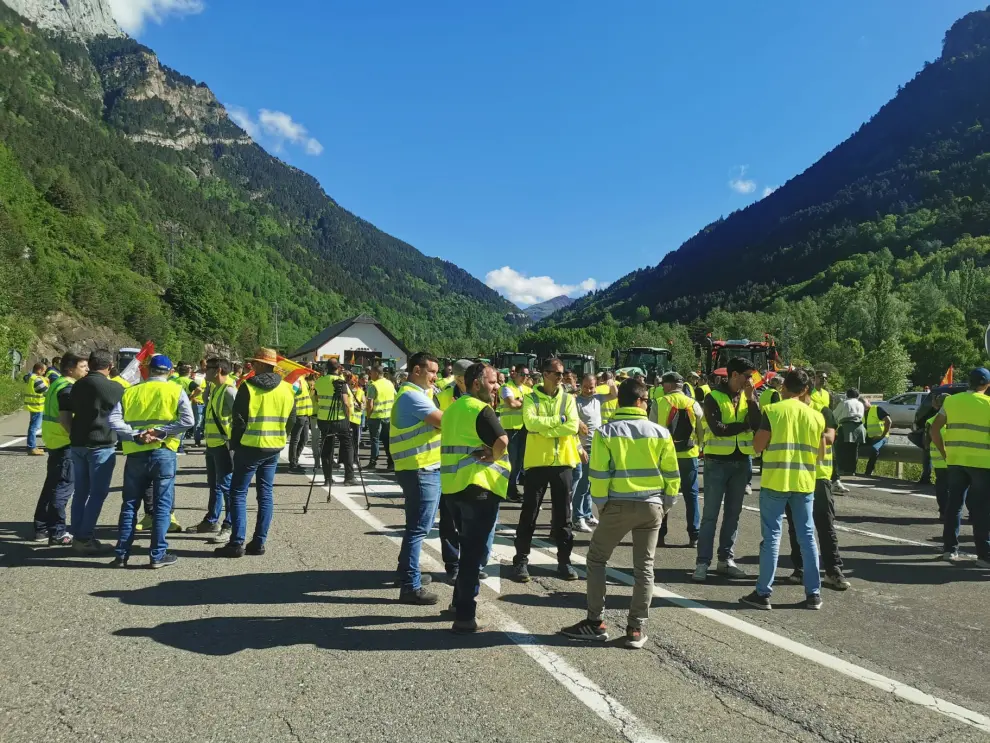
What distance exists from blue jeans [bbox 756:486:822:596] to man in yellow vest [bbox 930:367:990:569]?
2809 millimetres

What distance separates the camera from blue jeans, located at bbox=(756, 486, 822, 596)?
5680mm

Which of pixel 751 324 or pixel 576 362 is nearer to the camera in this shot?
pixel 576 362

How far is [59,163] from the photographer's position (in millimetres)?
104812

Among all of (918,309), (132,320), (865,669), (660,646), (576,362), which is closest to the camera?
(865,669)

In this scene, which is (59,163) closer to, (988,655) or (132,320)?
(132,320)

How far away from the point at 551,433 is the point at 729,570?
226cm

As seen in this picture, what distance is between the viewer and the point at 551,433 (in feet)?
20.5

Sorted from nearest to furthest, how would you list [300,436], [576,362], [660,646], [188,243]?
[660,646]
[300,436]
[576,362]
[188,243]

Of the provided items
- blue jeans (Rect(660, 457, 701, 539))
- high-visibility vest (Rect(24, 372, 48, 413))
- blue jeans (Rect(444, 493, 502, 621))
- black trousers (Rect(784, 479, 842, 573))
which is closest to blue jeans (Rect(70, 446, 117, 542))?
blue jeans (Rect(444, 493, 502, 621))

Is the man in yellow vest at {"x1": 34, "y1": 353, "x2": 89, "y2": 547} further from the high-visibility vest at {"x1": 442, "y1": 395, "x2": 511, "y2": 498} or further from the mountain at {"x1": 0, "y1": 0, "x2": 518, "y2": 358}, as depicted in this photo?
the mountain at {"x1": 0, "y1": 0, "x2": 518, "y2": 358}

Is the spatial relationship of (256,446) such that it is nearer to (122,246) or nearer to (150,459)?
(150,459)

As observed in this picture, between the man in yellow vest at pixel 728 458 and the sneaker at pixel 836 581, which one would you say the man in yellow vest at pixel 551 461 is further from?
the sneaker at pixel 836 581

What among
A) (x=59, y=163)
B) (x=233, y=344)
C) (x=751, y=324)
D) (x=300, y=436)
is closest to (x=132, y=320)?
(x=233, y=344)

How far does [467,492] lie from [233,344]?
10359cm
